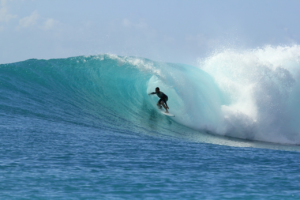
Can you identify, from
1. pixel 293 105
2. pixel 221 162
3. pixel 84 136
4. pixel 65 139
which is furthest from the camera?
pixel 293 105

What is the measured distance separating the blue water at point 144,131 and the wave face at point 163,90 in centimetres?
4

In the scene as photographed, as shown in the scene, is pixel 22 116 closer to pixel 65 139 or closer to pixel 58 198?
pixel 65 139

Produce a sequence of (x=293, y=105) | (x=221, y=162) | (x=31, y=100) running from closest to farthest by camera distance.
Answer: (x=221, y=162) < (x=31, y=100) < (x=293, y=105)

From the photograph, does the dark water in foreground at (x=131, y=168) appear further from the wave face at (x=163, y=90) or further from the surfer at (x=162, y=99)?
the surfer at (x=162, y=99)

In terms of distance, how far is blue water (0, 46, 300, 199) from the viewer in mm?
5750

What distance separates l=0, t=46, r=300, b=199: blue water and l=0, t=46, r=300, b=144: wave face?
45mm

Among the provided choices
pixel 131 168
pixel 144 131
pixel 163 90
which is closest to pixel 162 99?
pixel 163 90

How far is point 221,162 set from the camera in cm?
749

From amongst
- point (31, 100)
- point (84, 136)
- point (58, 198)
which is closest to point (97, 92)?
point (31, 100)

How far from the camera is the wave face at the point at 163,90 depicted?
1272cm

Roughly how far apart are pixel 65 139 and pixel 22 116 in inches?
116

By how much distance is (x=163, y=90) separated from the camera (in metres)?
15.7

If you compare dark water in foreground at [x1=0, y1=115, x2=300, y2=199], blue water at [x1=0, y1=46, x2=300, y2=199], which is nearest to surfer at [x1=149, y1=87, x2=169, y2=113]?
blue water at [x1=0, y1=46, x2=300, y2=199]

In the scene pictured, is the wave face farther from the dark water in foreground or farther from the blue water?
the dark water in foreground
